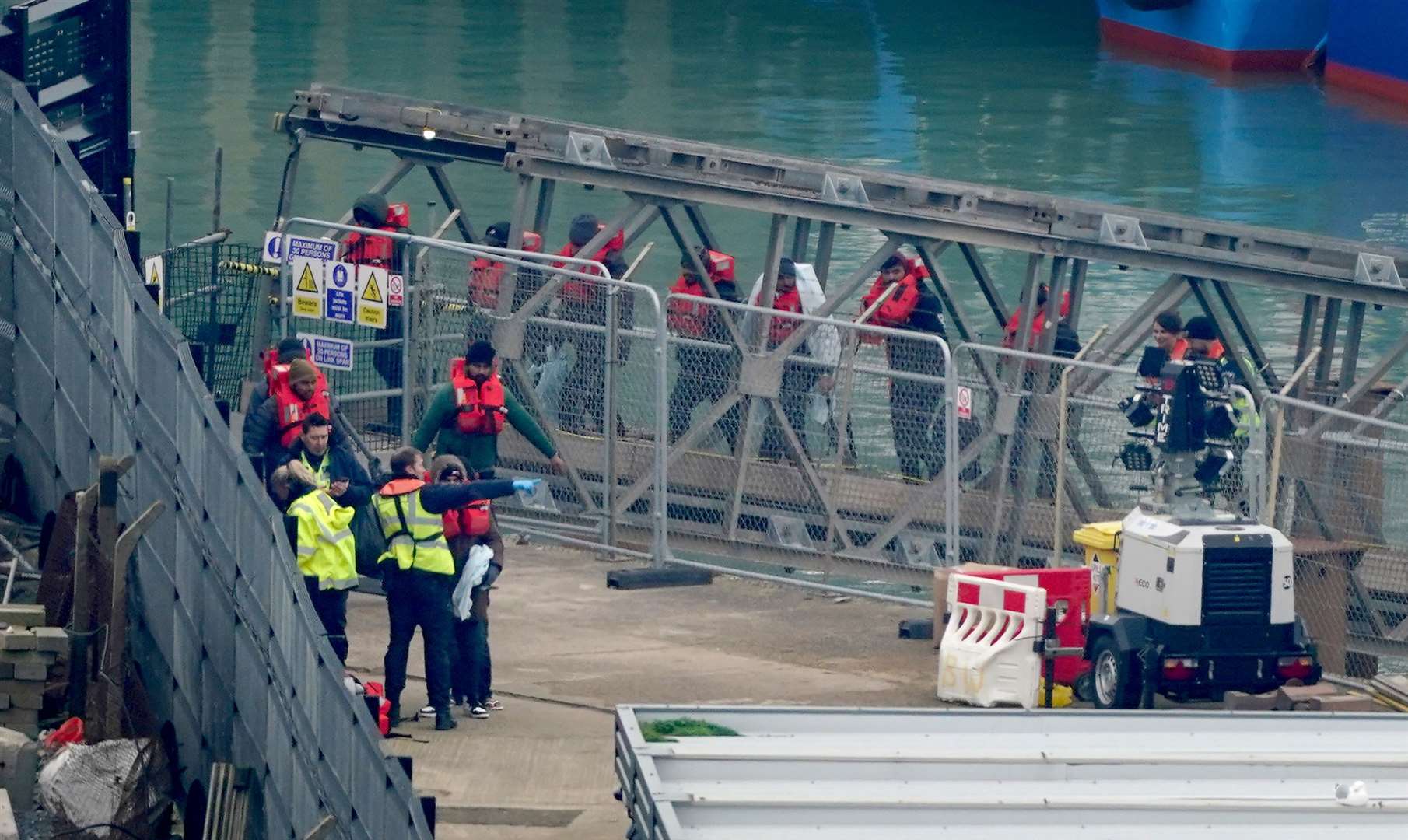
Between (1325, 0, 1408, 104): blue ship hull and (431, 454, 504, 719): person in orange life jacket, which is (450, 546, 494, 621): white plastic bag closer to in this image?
(431, 454, 504, 719): person in orange life jacket

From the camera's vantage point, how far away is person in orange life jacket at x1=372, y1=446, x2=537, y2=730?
13.6m

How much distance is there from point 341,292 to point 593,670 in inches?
178

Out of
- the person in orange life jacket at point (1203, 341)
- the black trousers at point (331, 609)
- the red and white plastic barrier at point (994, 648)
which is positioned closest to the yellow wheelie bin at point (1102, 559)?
the red and white plastic barrier at point (994, 648)

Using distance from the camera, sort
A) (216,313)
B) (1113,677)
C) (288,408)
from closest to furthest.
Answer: (1113,677)
(288,408)
(216,313)

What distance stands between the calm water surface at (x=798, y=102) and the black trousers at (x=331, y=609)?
21.3 metres

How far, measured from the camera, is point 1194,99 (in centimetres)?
5675

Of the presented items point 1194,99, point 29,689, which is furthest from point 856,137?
point 29,689

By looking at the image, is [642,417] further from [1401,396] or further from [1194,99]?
[1194,99]

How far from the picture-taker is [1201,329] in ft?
58.3

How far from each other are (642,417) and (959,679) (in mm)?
4167

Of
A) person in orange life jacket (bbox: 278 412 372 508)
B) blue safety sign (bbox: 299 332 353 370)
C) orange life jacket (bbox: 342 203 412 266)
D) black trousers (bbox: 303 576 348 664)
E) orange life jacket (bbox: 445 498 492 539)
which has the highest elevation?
orange life jacket (bbox: 342 203 412 266)

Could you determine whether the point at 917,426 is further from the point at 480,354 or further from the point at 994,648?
the point at 480,354

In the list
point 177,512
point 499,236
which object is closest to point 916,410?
point 499,236

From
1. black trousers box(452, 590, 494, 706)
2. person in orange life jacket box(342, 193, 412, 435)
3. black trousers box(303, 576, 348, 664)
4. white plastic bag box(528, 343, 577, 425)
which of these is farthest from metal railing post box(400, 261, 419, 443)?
black trousers box(303, 576, 348, 664)
